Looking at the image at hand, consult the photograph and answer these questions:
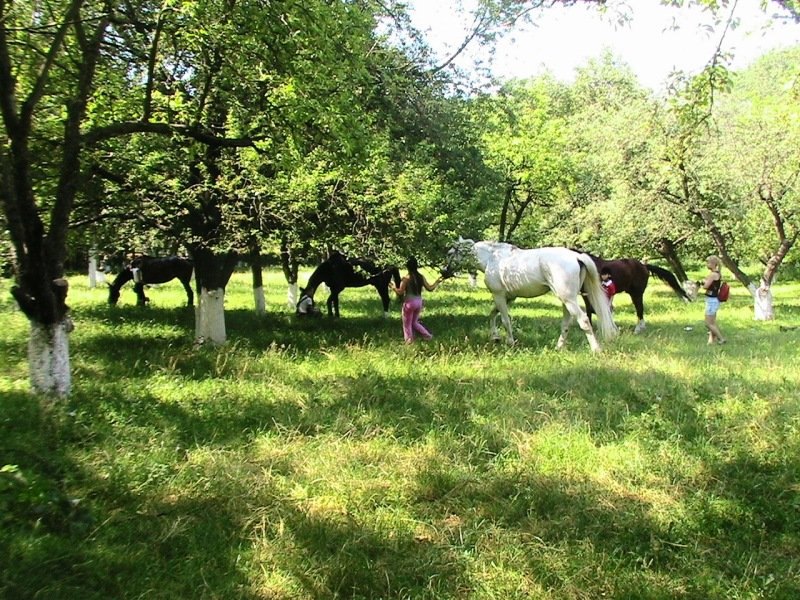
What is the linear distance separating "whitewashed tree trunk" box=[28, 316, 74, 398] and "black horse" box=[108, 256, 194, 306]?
1003 centimetres

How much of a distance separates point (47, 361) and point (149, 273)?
416 inches

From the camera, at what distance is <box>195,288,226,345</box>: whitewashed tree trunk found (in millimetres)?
11562

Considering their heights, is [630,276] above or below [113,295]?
above

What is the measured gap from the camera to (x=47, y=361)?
23.5 feet

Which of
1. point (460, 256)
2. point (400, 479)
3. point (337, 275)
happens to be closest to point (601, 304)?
point (460, 256)

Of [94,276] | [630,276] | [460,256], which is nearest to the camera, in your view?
[460,256]

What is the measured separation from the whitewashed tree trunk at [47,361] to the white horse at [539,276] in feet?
24.0

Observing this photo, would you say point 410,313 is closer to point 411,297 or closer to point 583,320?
point 411,297

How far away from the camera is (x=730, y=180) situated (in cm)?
1894

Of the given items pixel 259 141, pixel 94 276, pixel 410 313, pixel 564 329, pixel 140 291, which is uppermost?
pixel 259 141

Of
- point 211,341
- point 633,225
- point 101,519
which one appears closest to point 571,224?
point 633,225

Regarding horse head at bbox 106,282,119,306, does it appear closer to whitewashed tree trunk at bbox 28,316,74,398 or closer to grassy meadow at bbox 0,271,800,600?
grassy meadow at bbox 0,271,800,600

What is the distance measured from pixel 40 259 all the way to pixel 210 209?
458 cm

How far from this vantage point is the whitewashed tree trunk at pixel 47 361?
7.12 meters
